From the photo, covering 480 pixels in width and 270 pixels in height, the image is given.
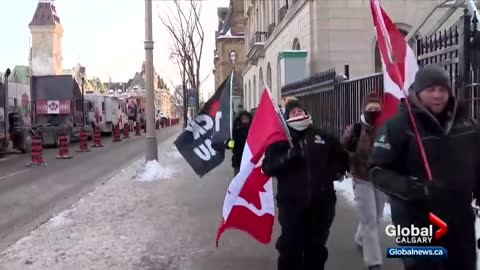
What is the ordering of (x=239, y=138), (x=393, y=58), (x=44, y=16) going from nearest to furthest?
(x=393, y=58)
(x=239, y=138)
(x=44, y=16)

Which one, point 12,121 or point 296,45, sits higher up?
point 296,45

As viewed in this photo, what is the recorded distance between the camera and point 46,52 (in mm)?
108625

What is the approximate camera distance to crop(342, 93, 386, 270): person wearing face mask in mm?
6305

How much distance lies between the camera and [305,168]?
507cm

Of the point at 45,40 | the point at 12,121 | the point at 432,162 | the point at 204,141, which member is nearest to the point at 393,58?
the point at 432,162

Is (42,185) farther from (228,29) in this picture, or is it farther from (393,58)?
(228,29)

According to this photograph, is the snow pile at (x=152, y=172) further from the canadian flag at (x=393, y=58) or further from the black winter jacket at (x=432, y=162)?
the black winter jacket at (x=432, y=162)

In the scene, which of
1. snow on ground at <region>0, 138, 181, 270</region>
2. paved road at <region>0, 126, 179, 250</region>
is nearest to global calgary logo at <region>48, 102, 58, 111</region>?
paved road at <region>0, 126, 179, 250</region>

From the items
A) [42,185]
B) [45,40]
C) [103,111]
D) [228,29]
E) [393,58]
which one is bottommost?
[42,185]

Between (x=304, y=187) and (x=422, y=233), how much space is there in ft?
5.25

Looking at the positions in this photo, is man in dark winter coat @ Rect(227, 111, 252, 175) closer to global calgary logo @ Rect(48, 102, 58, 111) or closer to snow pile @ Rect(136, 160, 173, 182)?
snow pile @ Rect(136, 160, 173, 182)

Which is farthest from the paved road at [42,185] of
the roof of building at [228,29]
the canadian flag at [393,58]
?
the roof of building at [228,29]

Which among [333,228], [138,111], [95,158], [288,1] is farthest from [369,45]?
[138,111]

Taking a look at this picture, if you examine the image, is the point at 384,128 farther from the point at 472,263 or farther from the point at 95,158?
the point at 95,158
